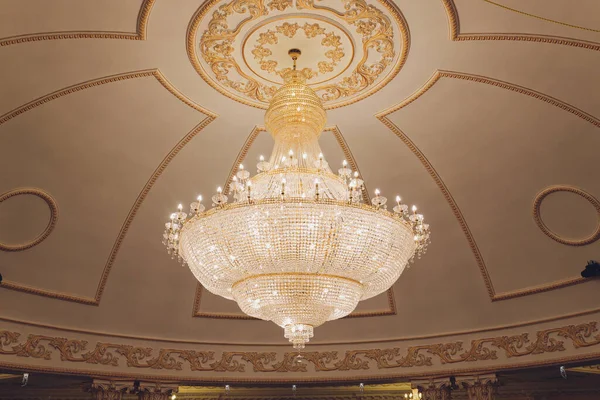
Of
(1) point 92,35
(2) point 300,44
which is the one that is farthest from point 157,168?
(2) point 300,44

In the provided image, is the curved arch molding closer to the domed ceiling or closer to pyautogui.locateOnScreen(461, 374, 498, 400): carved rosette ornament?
the domed ceiling

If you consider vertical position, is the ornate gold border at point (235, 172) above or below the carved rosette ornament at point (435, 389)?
above

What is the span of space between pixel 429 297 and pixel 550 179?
2687 millimetres

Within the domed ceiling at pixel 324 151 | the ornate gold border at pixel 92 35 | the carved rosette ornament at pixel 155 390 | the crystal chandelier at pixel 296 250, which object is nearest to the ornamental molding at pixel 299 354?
the domed ceiling at pixel 324 151

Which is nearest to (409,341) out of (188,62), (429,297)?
(429,297)

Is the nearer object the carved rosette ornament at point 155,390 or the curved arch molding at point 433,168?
the curved arch molding at point 433,168

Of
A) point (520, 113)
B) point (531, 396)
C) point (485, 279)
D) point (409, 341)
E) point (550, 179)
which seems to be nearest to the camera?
point (520, 113)

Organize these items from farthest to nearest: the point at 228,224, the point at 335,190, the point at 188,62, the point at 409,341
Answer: the point at 409,341, the point at 188,62, the point at 335,190, the point at 228,224

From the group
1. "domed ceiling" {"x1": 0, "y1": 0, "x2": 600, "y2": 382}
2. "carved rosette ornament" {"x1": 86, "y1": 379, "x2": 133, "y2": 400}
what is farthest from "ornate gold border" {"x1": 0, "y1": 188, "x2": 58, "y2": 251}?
"carved rosette ornament" {"x1": 86, "y1": 379, "x2": 133, "y2": 400}

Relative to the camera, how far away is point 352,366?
8828 mm

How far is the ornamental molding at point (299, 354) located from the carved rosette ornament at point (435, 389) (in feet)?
0.85

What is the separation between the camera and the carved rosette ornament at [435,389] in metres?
8.27

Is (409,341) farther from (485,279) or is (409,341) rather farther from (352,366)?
(485,279)

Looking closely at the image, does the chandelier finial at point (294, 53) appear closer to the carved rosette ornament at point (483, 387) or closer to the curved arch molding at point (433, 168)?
the curved arch molding at point (433, 168)
